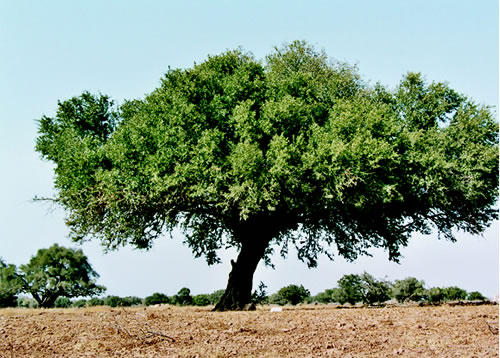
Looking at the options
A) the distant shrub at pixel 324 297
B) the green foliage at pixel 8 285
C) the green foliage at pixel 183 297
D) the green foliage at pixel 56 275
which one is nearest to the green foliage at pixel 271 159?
the distant shrub at pixel 324 297

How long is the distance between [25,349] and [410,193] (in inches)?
674

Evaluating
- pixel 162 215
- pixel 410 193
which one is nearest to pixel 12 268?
pixel 162 215

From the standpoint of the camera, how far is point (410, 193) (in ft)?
67.6

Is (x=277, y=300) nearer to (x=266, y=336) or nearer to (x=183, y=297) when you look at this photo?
(x=183, y=297)

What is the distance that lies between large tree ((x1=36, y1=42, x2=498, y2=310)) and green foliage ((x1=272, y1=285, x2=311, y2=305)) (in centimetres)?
503

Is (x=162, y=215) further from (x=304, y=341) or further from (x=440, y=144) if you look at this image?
(x=440, y=144)

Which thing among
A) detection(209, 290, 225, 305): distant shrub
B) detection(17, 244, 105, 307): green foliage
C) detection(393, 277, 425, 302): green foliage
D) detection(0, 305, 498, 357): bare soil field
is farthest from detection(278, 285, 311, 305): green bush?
detection(17, 244, 105, 307): green foliage

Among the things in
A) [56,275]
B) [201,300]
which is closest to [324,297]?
[201,300]

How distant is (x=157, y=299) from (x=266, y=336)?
28.2 metres

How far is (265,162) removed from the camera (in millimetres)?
18016

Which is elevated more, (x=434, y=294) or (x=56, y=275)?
(x=56, y=275)

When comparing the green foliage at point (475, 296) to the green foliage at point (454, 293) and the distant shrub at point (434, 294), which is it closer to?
the green foliage at point (454, 293)

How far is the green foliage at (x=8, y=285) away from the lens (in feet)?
147

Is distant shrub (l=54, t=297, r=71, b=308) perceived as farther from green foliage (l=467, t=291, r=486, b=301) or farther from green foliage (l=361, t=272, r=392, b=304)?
green foliage (l=467, t=291, r=486, b=301)
